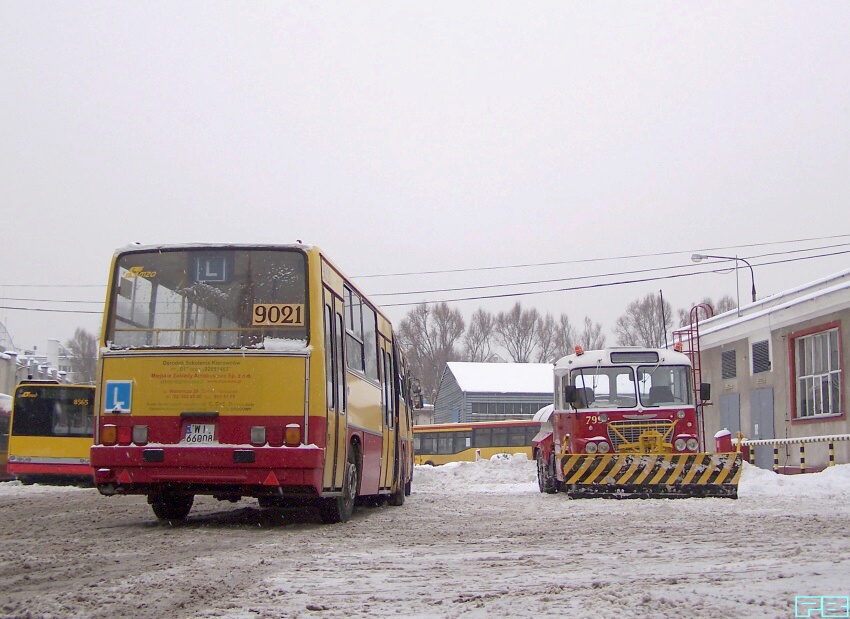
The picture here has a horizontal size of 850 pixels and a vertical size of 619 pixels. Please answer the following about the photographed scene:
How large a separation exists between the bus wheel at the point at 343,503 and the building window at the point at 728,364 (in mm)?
20296

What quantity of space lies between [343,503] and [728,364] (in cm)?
2138

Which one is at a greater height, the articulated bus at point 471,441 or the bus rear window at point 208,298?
the bus rear window at point 208,298

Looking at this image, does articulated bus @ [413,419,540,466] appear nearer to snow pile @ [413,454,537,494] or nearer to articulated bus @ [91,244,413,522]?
snow pile @ [413,454,537,494]

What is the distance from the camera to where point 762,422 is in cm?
2803

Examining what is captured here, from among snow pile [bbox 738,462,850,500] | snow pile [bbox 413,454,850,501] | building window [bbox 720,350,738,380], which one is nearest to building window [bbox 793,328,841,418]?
snow pile [bbox 413,454,850,501]

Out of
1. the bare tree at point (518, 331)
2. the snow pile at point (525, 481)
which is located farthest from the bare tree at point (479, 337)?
the snow pile at point (525, 481)

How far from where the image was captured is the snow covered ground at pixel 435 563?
18.7ft

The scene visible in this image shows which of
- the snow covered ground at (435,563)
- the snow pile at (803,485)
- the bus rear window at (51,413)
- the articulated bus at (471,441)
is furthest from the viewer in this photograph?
the articulated bus at (471,441)

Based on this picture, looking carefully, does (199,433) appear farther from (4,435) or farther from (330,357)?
(4,435)

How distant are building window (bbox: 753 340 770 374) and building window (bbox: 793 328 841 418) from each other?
170 centimetres

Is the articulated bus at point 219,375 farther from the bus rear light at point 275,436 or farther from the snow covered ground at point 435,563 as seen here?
the snow covered ground at point 435,563

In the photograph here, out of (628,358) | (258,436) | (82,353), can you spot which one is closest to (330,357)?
(258,436)

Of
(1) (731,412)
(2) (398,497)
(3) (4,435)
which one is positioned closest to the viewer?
(2) (398,497)

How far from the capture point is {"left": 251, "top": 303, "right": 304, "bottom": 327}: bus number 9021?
10.8 meters
